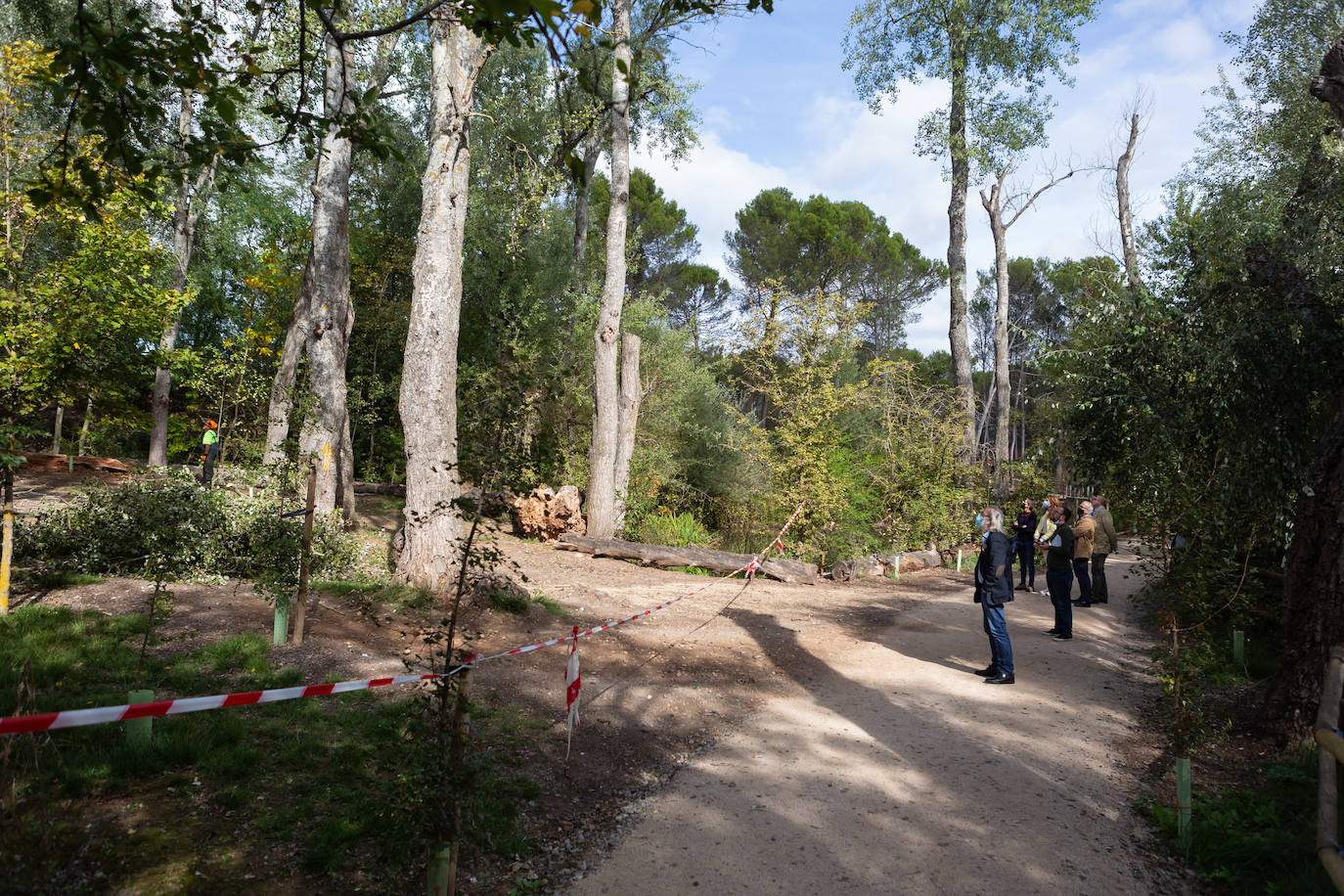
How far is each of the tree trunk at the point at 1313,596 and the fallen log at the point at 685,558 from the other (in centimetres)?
853

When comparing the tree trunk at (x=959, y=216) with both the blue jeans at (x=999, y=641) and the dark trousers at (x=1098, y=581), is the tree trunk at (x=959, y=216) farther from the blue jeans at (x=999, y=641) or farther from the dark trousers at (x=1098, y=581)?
the blue jeans at (x=999, y=641)

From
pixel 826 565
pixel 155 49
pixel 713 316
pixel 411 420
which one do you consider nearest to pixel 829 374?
pixel 826 565

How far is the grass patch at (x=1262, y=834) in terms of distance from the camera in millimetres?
3713

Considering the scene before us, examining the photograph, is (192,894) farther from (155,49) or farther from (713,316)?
(713,316)

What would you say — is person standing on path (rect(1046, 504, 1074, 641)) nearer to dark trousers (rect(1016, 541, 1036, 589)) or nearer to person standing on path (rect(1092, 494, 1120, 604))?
person standing on path (rect(1092, 494, 1120, 604))

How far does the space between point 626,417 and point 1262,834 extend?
13.5 m

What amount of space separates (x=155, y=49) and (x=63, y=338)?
456 centimetres

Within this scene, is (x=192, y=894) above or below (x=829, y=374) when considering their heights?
below

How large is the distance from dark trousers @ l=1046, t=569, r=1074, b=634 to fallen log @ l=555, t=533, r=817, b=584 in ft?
16.3

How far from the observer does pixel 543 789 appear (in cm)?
448

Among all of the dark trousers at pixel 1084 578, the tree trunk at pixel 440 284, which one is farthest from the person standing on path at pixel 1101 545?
the tree trunk at pixel 440 284

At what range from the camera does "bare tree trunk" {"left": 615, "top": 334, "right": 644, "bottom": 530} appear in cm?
1644

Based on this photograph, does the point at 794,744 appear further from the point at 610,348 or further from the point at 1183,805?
the point at 610,348

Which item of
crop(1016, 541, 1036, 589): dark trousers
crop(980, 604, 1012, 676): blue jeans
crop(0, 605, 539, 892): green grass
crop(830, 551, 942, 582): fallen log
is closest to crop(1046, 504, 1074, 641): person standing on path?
crop(980, 604, 1012, 676): blue jeans
